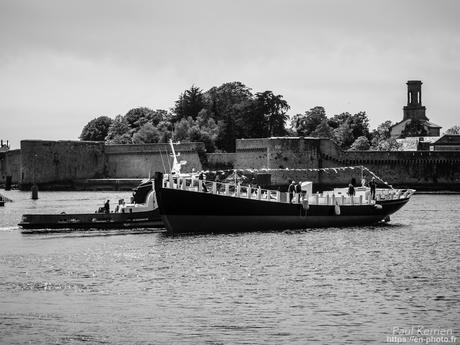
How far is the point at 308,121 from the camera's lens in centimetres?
16225

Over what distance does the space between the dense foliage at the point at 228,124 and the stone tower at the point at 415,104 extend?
410cm

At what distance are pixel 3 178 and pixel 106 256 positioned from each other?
95444 millimetres

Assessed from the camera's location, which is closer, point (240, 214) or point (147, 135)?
point (240, 214)

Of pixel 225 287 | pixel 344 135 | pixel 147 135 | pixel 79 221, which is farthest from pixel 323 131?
pixel 225 287

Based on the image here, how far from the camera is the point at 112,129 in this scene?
529 ft

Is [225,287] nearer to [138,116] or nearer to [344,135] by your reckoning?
[344,135]

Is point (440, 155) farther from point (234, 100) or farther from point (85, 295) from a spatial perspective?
point (85, 295)

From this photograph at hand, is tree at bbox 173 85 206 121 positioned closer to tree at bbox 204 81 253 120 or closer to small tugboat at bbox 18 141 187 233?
tree at bbox 204 81 253 120

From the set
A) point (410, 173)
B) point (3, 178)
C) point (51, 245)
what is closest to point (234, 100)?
point (3, 178)

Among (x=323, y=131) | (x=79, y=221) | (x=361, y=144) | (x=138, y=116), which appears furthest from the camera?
(x=138, y=116)

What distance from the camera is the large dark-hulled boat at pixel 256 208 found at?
174 ft

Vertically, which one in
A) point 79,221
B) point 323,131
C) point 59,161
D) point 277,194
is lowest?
point 79,221

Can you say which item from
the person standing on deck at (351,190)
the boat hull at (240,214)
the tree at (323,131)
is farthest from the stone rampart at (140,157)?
the boat hull at (240,214)

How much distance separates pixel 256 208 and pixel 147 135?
89.4 m
